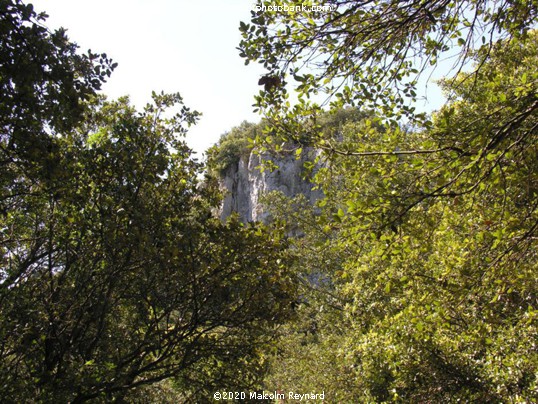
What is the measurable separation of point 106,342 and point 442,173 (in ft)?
17.5

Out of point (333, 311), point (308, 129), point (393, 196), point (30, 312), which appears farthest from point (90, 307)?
point (333, 311)

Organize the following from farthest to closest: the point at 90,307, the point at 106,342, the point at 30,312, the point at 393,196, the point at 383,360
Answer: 1. the point at 383,360
2. the point at 106,342
3. the point at 90,307
4. the point at 30,312
5. the point at 393,196

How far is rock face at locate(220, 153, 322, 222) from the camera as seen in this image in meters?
37.0

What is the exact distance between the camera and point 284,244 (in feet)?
19.7

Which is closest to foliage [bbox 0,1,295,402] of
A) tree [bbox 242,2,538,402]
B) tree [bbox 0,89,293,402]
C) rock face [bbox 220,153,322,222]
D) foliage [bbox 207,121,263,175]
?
tree [bbox 0,89,293,402]

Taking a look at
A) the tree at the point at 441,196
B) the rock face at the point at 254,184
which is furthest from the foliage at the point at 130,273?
the rock face at the point at 254,184

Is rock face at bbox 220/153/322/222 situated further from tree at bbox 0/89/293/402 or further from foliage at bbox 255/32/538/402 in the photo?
tree at bbox 0/89/293/402

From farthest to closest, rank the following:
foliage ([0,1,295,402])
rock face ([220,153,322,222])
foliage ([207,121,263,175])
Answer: foliage ([207,121,263,175]) → rock face ([220,153,322,222]) → foliage ([0,1,295,402])

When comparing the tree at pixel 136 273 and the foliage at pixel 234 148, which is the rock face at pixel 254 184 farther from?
the tree at pixel 136 273

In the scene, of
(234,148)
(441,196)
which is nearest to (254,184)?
(234,148)

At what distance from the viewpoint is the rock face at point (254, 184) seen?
3697cm

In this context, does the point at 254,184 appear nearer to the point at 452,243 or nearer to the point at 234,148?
the point at 234,148

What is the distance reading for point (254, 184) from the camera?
39.3 metres

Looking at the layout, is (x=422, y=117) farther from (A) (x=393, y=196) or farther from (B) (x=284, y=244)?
(B) (x=284, y=244)
